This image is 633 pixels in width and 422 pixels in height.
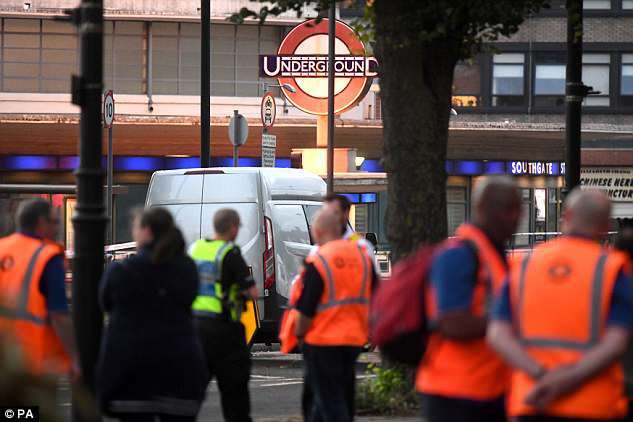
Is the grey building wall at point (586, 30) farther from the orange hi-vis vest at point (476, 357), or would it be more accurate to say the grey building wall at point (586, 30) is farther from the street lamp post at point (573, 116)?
the orange hi-vis vest at point (476, 357)

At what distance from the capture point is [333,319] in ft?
30.8

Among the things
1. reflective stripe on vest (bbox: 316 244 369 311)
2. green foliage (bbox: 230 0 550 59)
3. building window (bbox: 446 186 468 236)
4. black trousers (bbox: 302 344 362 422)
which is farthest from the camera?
building window (bbox: 446 186 468 236)

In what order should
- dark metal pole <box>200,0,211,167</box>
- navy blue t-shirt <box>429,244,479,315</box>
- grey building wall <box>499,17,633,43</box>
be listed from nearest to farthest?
navy blue t-shirt <box>429,244,479,315</box>, dark metal pole <box>200,0,211,167</box>, grey building wall <box>499,17,633,43</box>

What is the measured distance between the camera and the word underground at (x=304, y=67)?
32469 mm

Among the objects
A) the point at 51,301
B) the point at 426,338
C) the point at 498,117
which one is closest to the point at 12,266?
the point at 51,301

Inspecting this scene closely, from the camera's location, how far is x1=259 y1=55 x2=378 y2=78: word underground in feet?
107

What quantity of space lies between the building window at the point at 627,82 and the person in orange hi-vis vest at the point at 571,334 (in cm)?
4820

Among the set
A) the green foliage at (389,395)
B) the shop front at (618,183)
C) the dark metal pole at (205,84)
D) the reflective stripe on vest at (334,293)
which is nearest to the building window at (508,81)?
the shop front at (618,183)

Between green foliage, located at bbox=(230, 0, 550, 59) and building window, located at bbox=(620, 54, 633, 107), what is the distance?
136 feet

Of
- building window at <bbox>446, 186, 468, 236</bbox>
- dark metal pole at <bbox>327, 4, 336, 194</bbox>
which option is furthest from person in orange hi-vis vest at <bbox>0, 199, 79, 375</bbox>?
building window at <bbox>446, 186, 468, 236</bbox>

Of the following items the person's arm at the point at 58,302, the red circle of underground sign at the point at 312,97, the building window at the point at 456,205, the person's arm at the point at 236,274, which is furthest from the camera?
the building window at the point at 456,205

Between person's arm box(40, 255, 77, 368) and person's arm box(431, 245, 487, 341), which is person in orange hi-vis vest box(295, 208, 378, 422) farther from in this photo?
person's arm box(431, 245, 487, 341)

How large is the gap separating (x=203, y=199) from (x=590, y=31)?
36500mm

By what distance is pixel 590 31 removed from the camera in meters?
52.2
